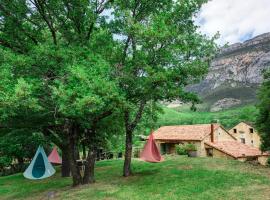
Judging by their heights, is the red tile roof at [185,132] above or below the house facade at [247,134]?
below

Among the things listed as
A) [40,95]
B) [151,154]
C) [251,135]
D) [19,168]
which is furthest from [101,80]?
[251,135]

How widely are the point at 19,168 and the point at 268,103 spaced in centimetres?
2544

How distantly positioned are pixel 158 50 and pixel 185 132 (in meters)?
29.1

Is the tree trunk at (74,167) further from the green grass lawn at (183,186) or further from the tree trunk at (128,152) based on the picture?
the tree trunk at (128,152)

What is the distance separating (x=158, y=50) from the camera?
1434cm

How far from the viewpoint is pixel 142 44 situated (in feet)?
47.3

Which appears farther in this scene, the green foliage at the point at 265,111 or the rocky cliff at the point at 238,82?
the rocky cliff at the point at 238,82

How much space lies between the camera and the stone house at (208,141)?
3766 cm


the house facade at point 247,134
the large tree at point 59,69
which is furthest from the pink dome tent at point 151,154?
the house facade at point 247,134

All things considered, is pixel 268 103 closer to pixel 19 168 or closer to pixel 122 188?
pixel 122 188

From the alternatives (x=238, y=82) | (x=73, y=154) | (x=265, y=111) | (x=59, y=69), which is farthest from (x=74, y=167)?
(x=238, y=82)

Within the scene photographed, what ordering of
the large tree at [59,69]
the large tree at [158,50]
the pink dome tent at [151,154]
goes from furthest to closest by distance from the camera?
the pink dome tent at [151,154] → the large tree at [158,50] → the large tree at [59,69]

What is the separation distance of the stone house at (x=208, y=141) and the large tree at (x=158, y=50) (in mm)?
23401

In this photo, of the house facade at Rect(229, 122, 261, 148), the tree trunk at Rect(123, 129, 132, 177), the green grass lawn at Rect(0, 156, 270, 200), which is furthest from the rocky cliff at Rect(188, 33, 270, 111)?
the tree trunk at Rect(123, 129, 132, 177)
